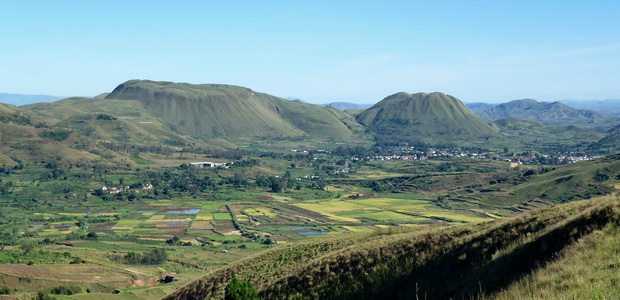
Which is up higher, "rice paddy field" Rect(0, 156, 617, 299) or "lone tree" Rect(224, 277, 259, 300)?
"lone tree" Rect(224, 277, 259, 300)

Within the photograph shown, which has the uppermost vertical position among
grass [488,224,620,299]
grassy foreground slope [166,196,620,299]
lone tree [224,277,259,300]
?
grass [488,224,620,299]

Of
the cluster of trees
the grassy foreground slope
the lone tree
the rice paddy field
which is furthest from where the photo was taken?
the cluster of trees

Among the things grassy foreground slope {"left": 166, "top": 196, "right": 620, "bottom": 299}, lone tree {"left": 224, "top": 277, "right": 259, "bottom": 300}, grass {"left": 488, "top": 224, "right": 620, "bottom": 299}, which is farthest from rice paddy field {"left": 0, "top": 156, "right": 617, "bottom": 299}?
grass {"left": 488, "top": 224, "right": 620, "bottom": 299}

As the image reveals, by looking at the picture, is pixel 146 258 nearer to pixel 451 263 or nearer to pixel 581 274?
pixel 451 263

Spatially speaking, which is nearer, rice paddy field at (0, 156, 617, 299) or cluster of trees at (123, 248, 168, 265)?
rice paddy field at (0, 156, 617, 299)

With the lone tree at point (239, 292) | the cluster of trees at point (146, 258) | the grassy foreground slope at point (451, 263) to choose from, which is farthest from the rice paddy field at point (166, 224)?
the lone tree at point (239, 292)

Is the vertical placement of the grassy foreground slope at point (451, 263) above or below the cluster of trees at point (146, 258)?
above

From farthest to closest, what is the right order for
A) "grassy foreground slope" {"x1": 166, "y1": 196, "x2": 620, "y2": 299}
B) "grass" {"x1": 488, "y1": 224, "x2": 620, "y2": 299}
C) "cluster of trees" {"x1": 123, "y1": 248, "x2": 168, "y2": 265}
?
"cluster of trees" {"x1": 123, "y1": 248, "x2": 168, "y2": 265} < "grassy foreground slope" {"x1": 166, "y1": 196, "x2": 620, "y2": 299} < "grass" {"x1": 488, "y1": 224, "x2": 620, "y2": 299}

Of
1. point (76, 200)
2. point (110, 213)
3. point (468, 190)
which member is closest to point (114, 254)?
point (110, 213)

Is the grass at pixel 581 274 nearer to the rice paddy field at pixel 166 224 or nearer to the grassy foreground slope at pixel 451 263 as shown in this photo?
the grassy foreground slope at pixel 451 263

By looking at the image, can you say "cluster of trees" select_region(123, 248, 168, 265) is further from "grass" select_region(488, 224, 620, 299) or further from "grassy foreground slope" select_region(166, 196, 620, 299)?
"grass" select_region(488, 224, 620, 299)
